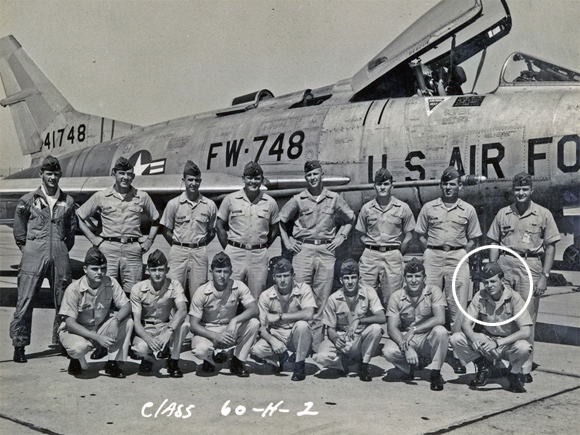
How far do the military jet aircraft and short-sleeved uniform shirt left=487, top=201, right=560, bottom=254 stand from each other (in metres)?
1.25

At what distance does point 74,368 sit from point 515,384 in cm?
332

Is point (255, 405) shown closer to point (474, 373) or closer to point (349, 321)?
point (349, 321)

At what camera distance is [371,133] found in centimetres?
759

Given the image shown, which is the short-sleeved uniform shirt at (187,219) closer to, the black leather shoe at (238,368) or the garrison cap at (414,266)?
the black leather shoe at (238,368)

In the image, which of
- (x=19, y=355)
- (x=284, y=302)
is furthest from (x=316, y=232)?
(x=19, y=355)

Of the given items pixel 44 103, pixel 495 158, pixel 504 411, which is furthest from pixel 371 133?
pixel 44 103

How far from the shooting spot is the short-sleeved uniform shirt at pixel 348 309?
4.78m

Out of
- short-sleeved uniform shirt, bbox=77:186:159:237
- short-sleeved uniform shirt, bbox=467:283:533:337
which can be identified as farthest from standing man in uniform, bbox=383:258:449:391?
short-sleeved uniform shirt, bbox=77:186:159:237

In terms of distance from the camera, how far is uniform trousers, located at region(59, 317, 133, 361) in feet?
14.7

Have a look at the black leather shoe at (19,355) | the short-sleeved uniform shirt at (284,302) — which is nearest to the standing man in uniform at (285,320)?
the short-sleeved uniform shirt at (284,302)

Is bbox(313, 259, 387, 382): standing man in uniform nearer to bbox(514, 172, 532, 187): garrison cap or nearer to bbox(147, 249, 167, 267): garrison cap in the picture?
bbox(147, 249, 167, 267): garrison cap

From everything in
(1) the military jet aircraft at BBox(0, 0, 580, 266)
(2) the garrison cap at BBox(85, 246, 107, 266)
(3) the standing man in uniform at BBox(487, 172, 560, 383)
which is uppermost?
(1) the military jet aircraft at BBox(0, 0, 580, 266)

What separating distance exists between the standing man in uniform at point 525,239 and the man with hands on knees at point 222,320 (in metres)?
2.23

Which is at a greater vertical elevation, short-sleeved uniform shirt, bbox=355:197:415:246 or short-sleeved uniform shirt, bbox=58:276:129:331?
short-sleeved uniform shirt, bbox=355:197:415:246
